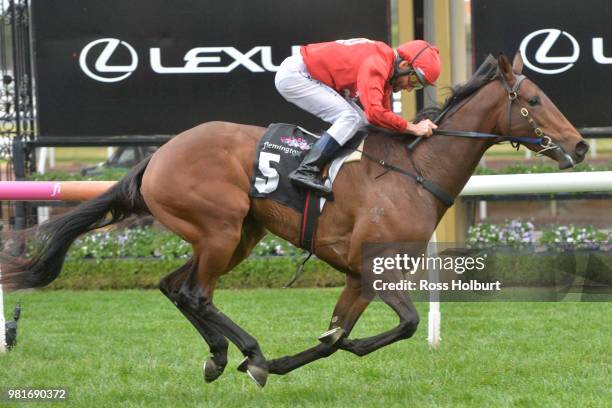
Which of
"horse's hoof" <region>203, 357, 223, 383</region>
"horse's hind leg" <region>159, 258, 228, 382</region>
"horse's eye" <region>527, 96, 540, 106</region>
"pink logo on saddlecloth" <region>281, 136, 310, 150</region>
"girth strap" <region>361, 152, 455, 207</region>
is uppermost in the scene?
"horse's eye" <region>527, 96, 540, 106</region>

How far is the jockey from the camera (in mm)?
4996

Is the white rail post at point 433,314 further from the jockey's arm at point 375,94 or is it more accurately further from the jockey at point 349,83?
the jockey's arm at point 375,94

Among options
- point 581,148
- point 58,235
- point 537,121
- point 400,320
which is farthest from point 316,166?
point 58,235

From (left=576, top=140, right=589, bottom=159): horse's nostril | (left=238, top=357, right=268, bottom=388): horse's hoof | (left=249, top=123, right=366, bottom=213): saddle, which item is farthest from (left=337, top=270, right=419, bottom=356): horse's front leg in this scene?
(left=576, top=140, right=589, bottom=159): horse's nostril

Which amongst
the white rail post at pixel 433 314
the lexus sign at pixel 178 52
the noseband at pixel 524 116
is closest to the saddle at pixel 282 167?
the noseband at pixel 524 116

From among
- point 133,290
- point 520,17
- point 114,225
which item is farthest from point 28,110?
point 520,17

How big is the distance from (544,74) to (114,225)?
12.5 ft

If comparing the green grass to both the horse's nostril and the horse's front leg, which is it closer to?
the horse's front leg

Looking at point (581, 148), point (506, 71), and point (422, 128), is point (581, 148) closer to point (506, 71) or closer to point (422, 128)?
point (506, 71)

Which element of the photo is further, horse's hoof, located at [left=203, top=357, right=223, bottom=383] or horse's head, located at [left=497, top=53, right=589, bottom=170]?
horse's hoof, located at [left=203, top=357, right=223, bottom=383]

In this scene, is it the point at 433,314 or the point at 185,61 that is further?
the point at 185,61

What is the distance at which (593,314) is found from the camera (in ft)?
23.5

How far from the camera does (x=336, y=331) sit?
5.00 meters

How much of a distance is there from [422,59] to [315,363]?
1.80 m
